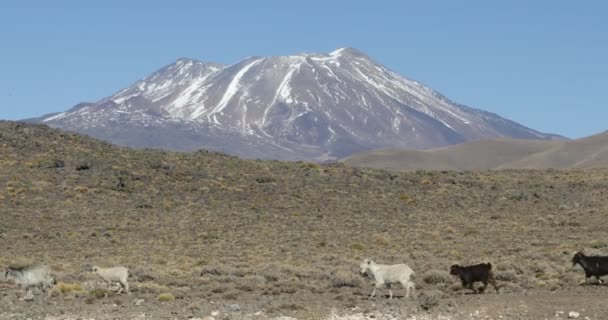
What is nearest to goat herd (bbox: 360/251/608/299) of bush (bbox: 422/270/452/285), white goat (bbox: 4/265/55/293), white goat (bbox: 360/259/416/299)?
white goat (bbox: 360/259/416/299)

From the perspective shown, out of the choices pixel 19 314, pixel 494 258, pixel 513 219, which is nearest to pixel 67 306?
pixel 19 314

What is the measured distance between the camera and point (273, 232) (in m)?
42.1

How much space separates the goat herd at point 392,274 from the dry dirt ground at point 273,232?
1.30 ft

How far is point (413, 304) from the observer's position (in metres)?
20.6

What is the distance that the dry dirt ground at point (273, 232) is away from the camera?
2122 cm

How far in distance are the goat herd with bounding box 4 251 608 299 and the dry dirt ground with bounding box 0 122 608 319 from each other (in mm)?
398

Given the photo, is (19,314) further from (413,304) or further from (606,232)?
(606,232)

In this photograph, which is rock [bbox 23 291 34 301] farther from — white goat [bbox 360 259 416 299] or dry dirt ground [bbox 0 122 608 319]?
white goat [bbox 360 259 416 299]

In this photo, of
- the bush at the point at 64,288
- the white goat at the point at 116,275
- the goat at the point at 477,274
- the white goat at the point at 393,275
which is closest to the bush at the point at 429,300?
the white goat at the point at 393,275

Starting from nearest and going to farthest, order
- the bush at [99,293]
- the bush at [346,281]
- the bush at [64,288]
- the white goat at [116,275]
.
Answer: the bush at [99,293], the bush at [64,288], the white goat at [116,275], the bush at [346,281]

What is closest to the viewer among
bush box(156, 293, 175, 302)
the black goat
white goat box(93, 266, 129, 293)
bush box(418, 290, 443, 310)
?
bush box(418, 290, 443, 310)

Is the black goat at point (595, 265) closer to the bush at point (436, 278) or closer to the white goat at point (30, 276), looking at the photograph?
the bush at point (436, 278)

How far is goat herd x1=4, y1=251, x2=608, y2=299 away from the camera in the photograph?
→ 2222 cm

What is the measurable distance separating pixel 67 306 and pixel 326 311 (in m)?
5.90
